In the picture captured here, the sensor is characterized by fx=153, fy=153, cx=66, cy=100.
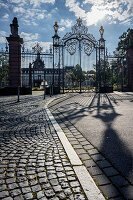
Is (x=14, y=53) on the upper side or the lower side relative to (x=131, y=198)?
upper

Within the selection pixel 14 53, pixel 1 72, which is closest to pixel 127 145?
pixel 14 53

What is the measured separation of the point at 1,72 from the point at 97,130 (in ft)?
86.6

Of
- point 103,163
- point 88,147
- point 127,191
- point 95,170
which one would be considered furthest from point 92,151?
point 127,191

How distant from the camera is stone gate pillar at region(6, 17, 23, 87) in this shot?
1575cm

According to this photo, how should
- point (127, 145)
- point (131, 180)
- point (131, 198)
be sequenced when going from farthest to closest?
1. point (127, 145)
2. point (131, 180)
3. point (131, 198)

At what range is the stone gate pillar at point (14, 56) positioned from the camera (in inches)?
620

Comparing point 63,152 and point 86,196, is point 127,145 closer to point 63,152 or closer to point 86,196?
point 63,152

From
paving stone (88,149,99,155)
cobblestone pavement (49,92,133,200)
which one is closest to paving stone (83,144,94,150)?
cobblestone pavement (49,92,133,200)

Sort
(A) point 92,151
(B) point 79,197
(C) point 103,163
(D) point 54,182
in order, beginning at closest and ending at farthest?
(B) point 79,197, (D) point 54,182, (C) point 103,163, (A) point 92,151

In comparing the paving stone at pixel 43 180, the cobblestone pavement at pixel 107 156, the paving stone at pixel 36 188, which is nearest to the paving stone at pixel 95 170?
the cobblestone pavement at pixel 107 156

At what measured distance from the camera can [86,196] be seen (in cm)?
A: 164

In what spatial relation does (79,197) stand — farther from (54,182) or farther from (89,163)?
(89,163)

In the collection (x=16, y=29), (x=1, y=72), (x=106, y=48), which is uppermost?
(x=16, y=29)

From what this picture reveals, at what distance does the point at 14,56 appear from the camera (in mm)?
15992
